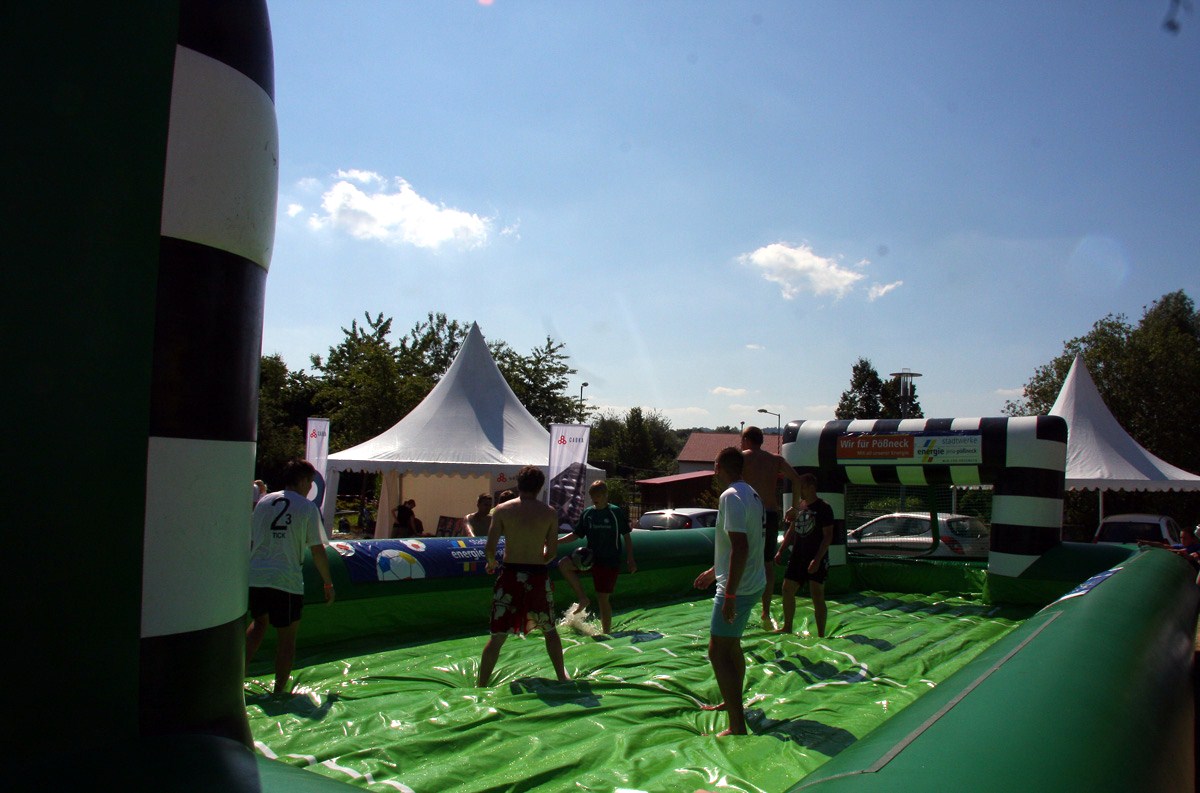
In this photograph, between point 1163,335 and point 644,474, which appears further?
point 644,474

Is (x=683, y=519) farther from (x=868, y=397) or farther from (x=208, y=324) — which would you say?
(x=868, y=397)

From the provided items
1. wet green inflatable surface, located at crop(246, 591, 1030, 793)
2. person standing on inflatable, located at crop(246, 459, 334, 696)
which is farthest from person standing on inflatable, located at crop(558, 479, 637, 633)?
person standing on inflatable, located at crop(246, 459, 334, 696)

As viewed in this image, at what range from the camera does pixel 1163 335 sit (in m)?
25.1

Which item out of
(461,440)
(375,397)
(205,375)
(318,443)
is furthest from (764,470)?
(375,397)

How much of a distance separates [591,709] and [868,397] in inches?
1701

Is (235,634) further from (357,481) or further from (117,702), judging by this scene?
(357,481)

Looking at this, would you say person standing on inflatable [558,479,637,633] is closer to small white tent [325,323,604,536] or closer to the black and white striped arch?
small white tent [325,323,604,536]

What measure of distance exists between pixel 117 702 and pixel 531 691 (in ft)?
12.4

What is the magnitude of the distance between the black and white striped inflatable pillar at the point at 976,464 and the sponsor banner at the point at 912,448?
1 centimetres

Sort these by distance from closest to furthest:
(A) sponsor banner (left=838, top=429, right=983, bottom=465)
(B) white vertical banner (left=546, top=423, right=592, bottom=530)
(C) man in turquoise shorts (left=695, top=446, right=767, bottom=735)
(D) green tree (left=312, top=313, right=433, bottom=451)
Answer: (C) man in turquoise shorts (left=695, top=446, right=767, bottom=735) → (A) sponsor banner (left=838, top=429, right=983, bottom=465) → (B) white vertical banner (left=546, top=423, right=592, bottom=530) → (D) green tree (left=312, top=313, right=433, bottom=451)

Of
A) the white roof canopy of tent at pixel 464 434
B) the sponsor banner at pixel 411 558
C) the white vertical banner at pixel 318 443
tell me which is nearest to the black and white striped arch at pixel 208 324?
the sponsor banner at pixel 411 558

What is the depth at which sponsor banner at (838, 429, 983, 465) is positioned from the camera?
9320mm

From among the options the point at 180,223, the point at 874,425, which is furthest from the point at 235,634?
the point at 874,425

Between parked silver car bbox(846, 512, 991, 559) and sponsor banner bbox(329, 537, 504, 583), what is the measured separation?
18.4 ft
